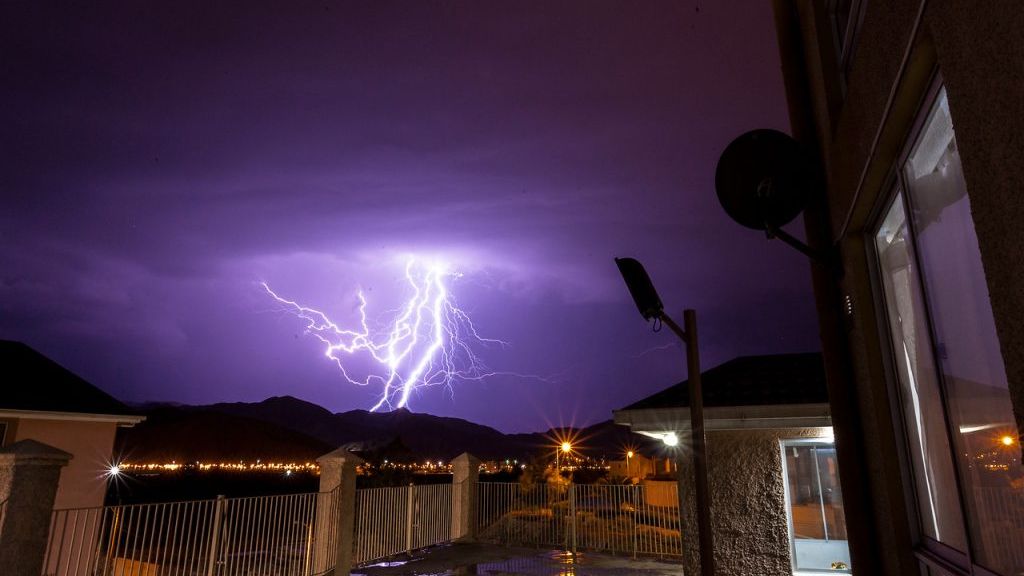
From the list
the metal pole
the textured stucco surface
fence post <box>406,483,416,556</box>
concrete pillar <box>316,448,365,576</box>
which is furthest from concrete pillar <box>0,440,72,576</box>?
the textured stucco surface

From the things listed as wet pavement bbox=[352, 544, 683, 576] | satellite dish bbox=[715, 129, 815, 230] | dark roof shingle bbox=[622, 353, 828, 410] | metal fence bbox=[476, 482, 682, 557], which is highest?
satellite dish bbox=[715, 129, 815, 230]

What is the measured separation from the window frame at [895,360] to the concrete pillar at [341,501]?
7.88 metres

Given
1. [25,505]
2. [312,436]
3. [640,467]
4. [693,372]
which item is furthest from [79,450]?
[312,436]

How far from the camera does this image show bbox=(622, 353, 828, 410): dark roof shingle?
23.2 ft

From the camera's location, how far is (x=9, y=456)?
4949 mm

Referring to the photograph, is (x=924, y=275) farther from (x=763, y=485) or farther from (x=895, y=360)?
(x=763, y=485)

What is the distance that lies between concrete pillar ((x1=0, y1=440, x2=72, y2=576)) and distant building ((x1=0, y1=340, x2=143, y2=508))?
600 centimetres

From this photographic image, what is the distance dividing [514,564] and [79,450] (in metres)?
8.23

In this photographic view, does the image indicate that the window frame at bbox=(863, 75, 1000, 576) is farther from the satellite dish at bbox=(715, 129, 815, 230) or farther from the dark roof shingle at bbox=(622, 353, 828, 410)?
the dark roof shingle at bbox=(622, 353, 828, 410)

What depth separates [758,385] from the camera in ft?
25.5

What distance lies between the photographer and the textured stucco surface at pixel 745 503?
7730 mm

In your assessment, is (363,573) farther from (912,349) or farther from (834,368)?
(912,349)

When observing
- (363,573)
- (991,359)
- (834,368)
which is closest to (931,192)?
(991,359)

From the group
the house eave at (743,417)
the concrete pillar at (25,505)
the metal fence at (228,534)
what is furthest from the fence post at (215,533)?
the house eave at (743,417)
